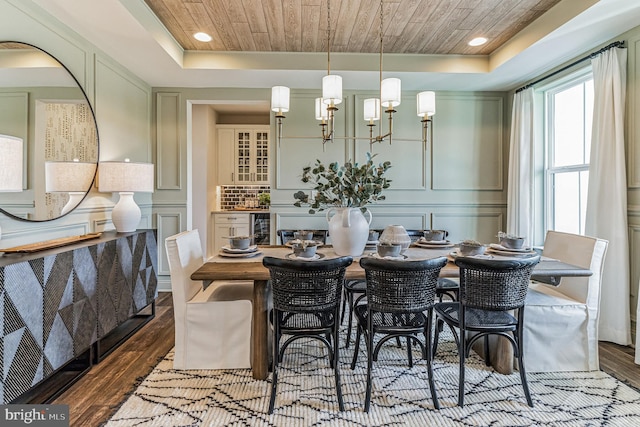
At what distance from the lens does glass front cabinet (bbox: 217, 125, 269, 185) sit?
21.0 ft

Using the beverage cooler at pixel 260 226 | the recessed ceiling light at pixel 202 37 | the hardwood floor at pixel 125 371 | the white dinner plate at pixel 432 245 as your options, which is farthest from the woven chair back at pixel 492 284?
the beverage cooler at pixel 260 226

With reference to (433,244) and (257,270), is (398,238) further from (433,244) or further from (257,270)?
(257,270)

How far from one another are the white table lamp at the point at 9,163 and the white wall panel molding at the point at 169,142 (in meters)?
2.68

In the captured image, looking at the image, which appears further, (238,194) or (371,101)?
(238,194)

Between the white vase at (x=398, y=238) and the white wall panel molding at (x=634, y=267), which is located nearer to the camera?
the white vase at (x=398, y=238)

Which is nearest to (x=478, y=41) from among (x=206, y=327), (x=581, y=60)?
(x=581, y=60)

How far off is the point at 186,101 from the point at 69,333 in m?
3.09

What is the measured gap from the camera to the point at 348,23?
309 cm

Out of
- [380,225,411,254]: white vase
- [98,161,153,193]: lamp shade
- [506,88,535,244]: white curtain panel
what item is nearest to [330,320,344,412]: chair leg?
[380,225,411,254]: white vase

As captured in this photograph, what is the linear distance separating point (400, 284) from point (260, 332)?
0.97 m

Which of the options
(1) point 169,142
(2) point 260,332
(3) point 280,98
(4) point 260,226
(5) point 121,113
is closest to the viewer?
(2) point 260,332

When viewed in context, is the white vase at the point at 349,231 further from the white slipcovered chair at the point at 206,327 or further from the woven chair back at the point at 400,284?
the white slipcovered chair at the point at 206,327

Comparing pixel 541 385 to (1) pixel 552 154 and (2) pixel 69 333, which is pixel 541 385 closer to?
(1) pixel 552 154

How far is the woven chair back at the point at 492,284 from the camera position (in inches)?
74.8
